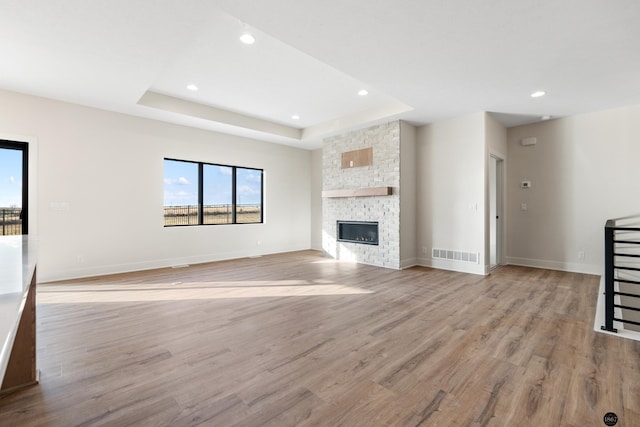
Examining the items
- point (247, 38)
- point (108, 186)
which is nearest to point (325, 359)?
point (247, 38)

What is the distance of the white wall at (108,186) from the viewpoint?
445cm

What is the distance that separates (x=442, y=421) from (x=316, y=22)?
3006 millimetres

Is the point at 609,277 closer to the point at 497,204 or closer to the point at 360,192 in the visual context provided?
the point at 497,204

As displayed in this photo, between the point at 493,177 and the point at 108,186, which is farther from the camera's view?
the point at 493,177

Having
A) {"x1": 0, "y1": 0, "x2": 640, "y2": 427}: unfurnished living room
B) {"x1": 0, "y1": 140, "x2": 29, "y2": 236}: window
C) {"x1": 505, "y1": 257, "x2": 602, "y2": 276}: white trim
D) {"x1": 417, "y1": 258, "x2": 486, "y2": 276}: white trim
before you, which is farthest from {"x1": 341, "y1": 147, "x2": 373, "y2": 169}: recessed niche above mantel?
{"x1": 0, "y1": 140, "x2": 29, "y2": 236}: window

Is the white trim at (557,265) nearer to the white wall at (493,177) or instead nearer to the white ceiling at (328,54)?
the white wall at (493,177)

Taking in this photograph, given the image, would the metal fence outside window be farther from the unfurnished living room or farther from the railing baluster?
the railing baluster

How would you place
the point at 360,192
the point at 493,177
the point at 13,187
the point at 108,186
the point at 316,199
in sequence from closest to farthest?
the point at 13,187, the point at 108,186, the point at 493,177, the point at 360,192, the point at 316,199

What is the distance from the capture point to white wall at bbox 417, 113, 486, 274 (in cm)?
509

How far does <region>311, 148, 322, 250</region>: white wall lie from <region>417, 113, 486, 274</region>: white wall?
2804 mm

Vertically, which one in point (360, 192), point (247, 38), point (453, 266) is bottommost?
point (453, 266)

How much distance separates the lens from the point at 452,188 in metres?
5.45

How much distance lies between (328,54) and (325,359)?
2894 millimetres

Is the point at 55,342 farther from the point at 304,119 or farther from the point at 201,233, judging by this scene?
the point at 304,119
